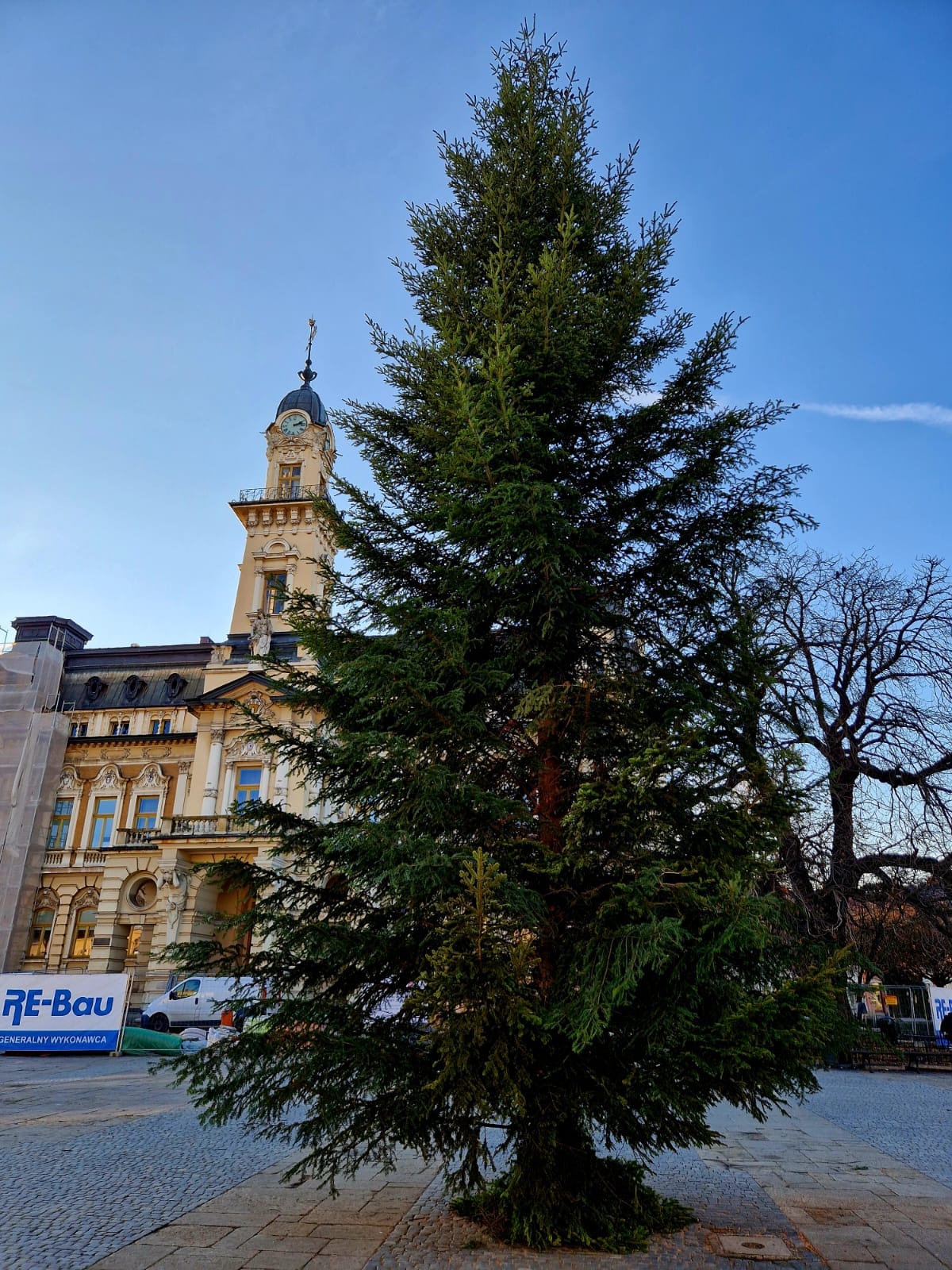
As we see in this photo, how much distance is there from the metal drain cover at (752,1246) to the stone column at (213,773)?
32.6m

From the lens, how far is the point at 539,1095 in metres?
5.86

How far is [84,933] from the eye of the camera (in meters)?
37.5

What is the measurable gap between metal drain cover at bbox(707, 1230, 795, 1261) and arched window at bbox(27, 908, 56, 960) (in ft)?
125

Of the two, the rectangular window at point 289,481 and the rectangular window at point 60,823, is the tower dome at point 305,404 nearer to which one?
the rectangular window at point 289,481

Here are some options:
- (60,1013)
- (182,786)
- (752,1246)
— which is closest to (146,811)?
(182,786)

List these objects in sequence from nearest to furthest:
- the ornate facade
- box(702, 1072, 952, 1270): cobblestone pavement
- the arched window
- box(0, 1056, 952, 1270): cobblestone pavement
A: 1. box(0, 1056, 952, 1270): cobblestone pavement
2. box(702, 1072, 952, 1270): cobblestone pavement
3. the ornate facade
4. the arched window

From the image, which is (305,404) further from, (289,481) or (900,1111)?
(900,1111)

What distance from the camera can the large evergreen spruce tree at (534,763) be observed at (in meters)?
5.56

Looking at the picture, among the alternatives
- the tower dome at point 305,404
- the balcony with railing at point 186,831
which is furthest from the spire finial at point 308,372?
the balcony with railing at point 186,831

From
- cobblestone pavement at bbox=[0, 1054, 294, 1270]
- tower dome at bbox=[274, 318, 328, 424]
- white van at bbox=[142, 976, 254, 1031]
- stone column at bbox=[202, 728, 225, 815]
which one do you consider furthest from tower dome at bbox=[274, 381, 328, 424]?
cobblestone pavement at bbox=[0, 1054, 294, 1270]

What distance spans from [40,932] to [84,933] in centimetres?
218

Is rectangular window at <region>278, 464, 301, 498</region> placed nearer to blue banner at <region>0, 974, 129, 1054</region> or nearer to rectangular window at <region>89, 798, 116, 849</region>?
rectangular window at <region>89, 798, 116, 849</region>

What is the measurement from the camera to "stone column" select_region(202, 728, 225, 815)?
119ft

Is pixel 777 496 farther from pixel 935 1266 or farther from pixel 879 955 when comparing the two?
pixel 879 955
